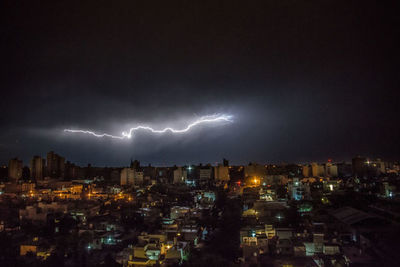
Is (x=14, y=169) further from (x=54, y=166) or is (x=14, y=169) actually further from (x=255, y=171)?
(x=255, y=171)

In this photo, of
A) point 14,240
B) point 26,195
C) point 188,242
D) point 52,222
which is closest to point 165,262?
point 188,242

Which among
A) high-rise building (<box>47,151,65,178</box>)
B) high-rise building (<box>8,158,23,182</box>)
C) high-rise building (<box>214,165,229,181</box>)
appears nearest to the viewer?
high-rise building (<box>8,158,23,182</box>)

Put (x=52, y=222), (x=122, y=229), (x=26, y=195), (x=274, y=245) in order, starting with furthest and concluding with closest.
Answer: (x=26, y=195), (x=52, y=222), (x=122, y=229), (x=274, y=245)

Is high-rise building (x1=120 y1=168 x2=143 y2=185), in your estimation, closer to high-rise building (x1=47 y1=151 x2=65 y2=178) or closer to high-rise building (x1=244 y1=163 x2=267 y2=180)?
high-rise building (x1=47 y1=151 x2=65 y2=178)

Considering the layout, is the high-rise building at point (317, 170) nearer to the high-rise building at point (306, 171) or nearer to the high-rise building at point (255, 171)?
the high-rise building at point (306, 171)

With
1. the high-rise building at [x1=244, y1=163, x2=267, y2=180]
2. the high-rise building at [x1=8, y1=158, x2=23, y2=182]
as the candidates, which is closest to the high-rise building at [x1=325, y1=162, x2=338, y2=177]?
the high-rise building at [x1=244, y1=163, x2=267, y2=180]

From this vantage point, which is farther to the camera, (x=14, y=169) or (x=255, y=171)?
(x=255, y=171)

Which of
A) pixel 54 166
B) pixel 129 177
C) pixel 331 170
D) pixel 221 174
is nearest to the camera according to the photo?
pixel 331 170

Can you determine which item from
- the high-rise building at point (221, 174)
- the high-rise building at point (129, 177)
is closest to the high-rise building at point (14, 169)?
the high-rise building at point (129, 177)

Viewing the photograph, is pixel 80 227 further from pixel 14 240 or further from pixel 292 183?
pixel 292 183

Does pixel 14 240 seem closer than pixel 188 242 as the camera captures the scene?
No

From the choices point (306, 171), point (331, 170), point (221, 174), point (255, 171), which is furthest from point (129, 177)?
point (331, 170)
